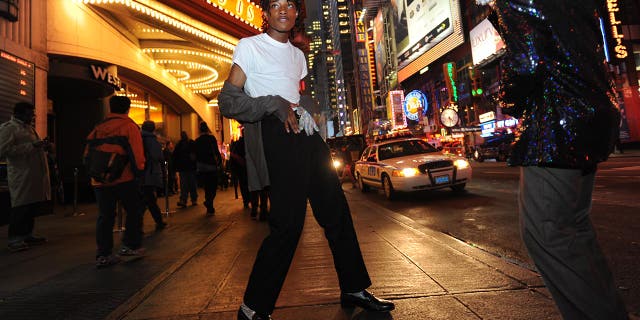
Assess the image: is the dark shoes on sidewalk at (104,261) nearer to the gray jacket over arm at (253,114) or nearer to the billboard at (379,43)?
the gray jacket over arm at (253,114)

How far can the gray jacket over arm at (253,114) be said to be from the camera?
1979 mm

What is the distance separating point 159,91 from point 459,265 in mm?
17550

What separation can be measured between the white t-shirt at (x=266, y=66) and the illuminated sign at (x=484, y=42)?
36965mm

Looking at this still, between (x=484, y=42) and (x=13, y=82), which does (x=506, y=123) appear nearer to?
(x=484, y=42)

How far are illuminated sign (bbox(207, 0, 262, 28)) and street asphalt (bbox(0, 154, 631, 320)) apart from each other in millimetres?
9834

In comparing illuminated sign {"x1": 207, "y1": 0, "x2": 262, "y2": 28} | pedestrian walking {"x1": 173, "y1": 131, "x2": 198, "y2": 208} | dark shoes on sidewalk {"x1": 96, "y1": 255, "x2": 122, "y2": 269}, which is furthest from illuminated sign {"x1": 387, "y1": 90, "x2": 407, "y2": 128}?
dark shoes on sidewalk {"x1": 96, "y1": 255, "x2": 122, "y2": 269}

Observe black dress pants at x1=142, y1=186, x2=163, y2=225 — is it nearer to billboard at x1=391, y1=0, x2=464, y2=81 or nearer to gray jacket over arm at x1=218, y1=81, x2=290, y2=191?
gray jacket over arm at x1=218, y1=81, x2=290, y2=191

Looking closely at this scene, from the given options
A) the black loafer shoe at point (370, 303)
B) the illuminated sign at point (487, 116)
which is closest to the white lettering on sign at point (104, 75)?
the black loafer shoe at point (370, 303)

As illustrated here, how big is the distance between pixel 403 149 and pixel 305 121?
7874 mm

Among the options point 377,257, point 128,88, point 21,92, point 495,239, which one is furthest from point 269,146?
point 128,88

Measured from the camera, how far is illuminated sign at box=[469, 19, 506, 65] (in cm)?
3488

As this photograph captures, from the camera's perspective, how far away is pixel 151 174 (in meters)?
6.39

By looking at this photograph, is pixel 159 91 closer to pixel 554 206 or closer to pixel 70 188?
pixel 70 188

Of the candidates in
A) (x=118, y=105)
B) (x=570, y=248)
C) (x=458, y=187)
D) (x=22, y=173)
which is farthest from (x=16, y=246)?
(x=458, y=187)
